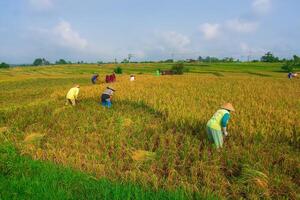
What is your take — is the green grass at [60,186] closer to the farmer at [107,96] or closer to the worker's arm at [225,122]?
the worker's arm at [225,122]

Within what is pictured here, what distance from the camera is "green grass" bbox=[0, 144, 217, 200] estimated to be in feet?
16.6

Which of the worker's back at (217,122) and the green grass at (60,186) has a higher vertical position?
the worker's back at (217,122)

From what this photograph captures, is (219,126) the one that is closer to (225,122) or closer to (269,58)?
(225,122)

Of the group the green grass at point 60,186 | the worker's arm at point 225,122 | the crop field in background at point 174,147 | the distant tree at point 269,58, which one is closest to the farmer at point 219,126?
the worker's arm at point 225,122

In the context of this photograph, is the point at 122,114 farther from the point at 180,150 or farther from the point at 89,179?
the point at 89,179

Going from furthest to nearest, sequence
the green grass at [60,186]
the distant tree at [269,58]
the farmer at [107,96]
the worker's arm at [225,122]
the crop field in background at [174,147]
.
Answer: the distant tree at [269,58] < the farmer at [107,96] < the worker's arm at [225,122] < the crop field in background at [174,147] < the green grass at [60,186]

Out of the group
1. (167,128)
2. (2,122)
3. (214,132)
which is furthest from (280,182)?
(2,122)

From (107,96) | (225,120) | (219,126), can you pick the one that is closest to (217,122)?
(219,126)

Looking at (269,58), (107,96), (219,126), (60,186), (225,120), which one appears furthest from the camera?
(269,58)

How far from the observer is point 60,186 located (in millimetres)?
5488

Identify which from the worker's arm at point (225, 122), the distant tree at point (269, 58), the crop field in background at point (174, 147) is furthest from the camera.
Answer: the distant tree at point (269, 58)

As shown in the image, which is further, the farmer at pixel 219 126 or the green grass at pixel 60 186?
the farmer at pixel 219 126

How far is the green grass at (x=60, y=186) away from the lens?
5.06 meters

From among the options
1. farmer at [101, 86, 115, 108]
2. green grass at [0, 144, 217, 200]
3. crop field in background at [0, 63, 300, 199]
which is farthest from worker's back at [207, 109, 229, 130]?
Result: farmer at [101, 86, 115, 108]
